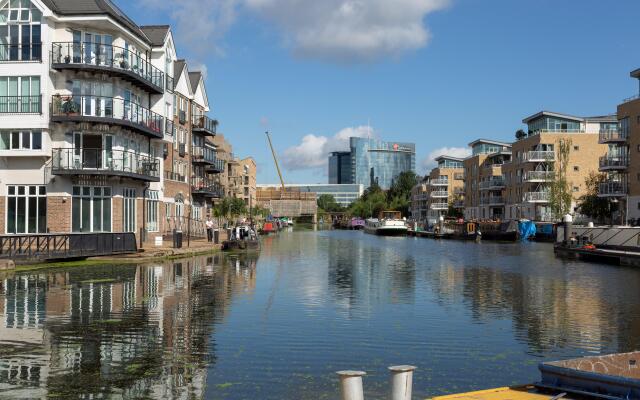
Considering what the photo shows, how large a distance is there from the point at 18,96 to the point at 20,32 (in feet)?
13.3

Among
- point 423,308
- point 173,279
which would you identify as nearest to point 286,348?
point 423,308

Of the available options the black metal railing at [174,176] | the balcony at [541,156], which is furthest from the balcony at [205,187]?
the balcony at [541,156]

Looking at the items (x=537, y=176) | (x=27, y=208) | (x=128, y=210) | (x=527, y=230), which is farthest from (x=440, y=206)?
(x=27, y=208)

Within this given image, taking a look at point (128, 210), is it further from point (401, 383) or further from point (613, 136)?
point (613, 136)

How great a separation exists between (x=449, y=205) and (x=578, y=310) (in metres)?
135

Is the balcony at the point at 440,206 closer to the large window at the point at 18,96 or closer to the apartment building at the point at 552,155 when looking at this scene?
the apartment building at the point at 552,155

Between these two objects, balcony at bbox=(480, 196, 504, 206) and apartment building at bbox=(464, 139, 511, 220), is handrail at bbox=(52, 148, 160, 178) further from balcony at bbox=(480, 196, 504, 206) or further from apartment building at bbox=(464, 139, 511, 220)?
balcony at bbox=(480, 196, 504, 206)

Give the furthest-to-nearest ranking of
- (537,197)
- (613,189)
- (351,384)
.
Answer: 1. (537,197)
2. (613,189)
3. (351,384)

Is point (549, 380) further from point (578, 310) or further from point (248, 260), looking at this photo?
point (248, 260)

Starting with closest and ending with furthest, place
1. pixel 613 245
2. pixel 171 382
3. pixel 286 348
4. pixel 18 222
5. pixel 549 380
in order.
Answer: pixel 549 380
pixel 171 382
pixel 286 348
pixel 18 222
pixel 613 245

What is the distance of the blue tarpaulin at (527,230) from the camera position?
9194 centimetres

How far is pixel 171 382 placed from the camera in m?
12.4

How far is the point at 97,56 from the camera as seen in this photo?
150 ft

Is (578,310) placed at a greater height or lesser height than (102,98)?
lesser
